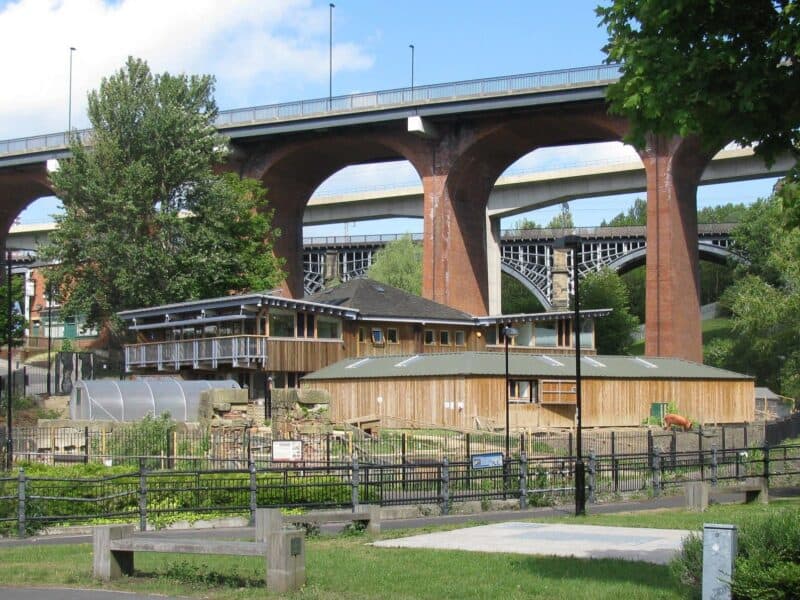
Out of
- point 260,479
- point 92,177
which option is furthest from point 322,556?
point 92,177

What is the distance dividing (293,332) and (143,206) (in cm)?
1122

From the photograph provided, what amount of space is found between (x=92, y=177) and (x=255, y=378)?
47.0 feet

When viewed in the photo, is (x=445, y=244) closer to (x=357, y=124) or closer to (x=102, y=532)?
(x=357, y=124)

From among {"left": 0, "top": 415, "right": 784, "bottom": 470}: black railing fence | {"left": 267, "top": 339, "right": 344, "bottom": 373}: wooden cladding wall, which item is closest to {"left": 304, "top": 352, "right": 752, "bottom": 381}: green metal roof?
{"left": 267, "top": 339, "right": 344, "bottom": 373}: wooden cladding wall

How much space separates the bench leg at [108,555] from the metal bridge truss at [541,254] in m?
96.9

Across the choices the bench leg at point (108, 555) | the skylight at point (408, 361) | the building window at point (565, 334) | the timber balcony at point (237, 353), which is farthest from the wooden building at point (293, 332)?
the bench leg at point (108, 555)

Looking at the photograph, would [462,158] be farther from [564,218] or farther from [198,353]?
[564,218]

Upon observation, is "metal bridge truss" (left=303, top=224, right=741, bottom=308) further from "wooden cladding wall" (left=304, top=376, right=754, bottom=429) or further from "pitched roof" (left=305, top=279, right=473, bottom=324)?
"wooden cladding wall" (left=304, top=376, right=754, bottom=429)

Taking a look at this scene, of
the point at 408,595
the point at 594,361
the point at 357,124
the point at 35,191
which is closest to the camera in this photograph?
the point at 408,595

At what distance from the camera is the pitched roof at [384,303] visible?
65.4m

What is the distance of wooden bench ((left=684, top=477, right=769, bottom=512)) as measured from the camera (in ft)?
82.9

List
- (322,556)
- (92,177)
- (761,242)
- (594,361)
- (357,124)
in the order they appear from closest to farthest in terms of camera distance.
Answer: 1. (322,556)
2. (594,361)
3. (92,177)
4. (357,124)
5. (761,242)

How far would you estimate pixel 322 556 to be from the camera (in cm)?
1666

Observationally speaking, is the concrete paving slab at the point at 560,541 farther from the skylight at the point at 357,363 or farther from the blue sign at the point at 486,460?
the skylight at the point at 357,363
